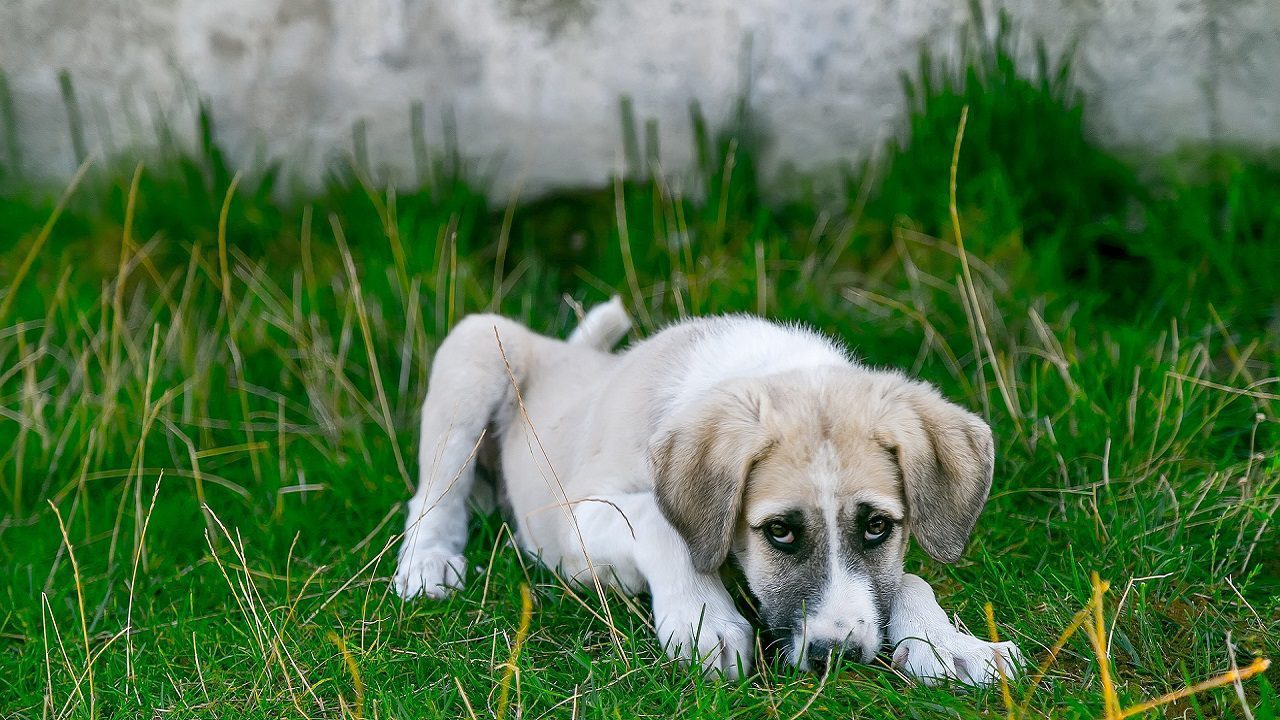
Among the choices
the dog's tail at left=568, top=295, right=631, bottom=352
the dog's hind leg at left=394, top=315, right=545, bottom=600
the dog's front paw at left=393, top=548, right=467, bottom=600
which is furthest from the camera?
the dog's tail at left=568, top=295, right=631, bottom=352

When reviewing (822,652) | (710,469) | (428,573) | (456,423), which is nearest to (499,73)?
(456,423)

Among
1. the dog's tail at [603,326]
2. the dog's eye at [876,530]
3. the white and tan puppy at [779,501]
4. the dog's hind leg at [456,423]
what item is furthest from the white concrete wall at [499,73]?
the dog's eye at [876,530]

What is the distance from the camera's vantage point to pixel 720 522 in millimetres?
3137

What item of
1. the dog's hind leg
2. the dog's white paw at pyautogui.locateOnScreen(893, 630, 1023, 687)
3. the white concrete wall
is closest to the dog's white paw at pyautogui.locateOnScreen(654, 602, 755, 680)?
the dog's white paw at pyautogui.locateOnScreen(893, 630, 1023, 687)

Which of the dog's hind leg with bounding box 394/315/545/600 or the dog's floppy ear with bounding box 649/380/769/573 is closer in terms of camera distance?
the dog's floppy ear with bounding box 649/380/769/573

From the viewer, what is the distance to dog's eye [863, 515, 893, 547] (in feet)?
10.3

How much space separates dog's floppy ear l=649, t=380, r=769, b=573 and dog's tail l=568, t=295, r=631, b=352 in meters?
1.68

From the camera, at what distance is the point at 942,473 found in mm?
3252

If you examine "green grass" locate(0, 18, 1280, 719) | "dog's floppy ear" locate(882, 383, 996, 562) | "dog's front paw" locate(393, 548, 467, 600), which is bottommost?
"dog's front paw" locate(393, 548, 467, 600)

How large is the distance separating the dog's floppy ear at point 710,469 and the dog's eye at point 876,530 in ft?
1.13

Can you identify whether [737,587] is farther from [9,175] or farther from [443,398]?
[9,175]

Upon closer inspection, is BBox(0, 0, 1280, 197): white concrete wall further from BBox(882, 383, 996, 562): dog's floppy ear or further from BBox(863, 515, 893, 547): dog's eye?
BBox(863, 515, 893, 547): dog's eye

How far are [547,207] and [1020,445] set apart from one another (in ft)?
9.06

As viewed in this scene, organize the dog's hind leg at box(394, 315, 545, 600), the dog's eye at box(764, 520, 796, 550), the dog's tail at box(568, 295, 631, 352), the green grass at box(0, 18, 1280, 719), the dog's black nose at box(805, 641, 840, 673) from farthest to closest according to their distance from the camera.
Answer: the dog's tail at box(568, 295, 631, 352), the dog's hind leg at box(394, 315, 545, 600), the green grass at box(0, 18, 1280, 719), the dog's eye at box(764, 520, 796, 550), the dog's black nose at box(805, 641, 840, 673)
